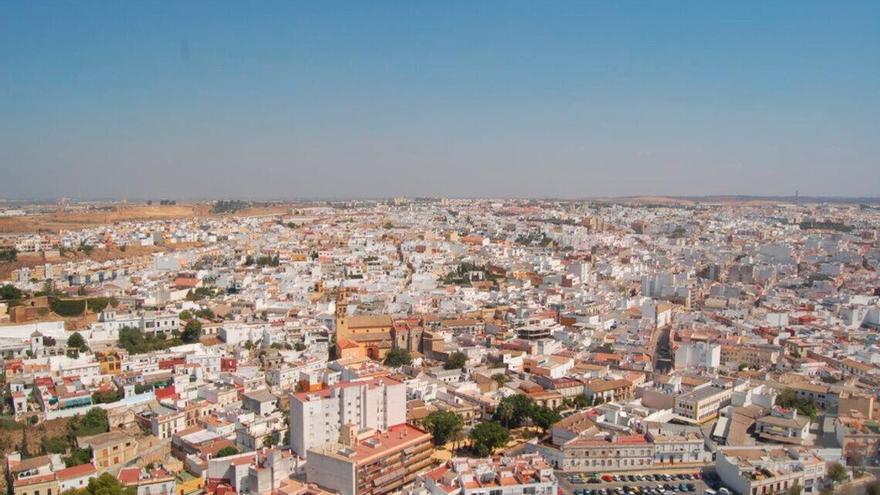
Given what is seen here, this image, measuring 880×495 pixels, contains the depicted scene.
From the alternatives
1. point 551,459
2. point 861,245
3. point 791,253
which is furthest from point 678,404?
point 861,245

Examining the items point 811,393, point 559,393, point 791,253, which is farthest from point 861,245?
point 559,393

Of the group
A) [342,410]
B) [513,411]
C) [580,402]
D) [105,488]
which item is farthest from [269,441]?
[580,402]

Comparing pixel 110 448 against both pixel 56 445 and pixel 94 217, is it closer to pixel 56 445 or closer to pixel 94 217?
pixel 56 445

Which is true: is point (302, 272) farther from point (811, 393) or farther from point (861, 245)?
point (861, 245)

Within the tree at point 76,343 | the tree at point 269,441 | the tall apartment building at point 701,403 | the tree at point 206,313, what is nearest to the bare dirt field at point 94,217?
the tree at point 206,313

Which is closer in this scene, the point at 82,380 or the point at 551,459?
the point at 551,459

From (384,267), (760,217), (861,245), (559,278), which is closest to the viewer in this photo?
(559,278)

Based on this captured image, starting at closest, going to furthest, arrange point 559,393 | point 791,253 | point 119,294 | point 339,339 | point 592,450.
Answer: point 592,450 < point 559,393 < point 339,339 < point 119,294 < point 791,253

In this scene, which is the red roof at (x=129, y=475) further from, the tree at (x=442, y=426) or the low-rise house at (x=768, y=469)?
the low-rise house at (x=768, y=469)
